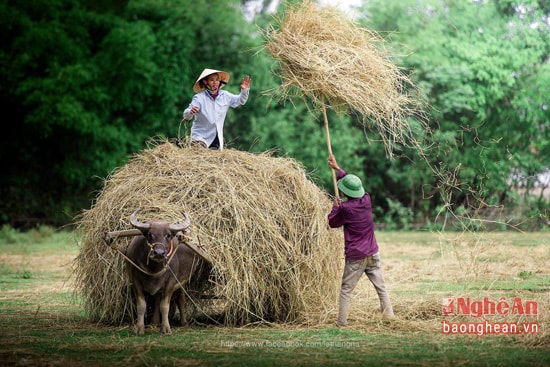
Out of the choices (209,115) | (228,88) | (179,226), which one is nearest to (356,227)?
(179,226)

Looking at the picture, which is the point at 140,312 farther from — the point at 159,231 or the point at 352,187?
the point at 352,187

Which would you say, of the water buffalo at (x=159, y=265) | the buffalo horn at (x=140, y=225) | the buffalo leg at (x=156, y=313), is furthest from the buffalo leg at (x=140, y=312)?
the buffalo horn at (x=140, y=225)

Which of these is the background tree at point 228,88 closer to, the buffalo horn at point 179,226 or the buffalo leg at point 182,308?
the buffalo leg at point 182,308

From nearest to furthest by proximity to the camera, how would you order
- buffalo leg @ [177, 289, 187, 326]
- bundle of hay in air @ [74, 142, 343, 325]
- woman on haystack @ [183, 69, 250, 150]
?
bundle of hay in air @ [74, 142, 343, 325]
buffalo leg @ [177, 289, 187, 326]
woman on haystack @ [183, 69, 250, 150]

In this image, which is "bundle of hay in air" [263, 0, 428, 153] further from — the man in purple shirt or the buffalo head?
the buffalo head

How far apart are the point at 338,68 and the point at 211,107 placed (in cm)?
185

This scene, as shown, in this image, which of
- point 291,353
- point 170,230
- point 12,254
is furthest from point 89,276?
point 12,254

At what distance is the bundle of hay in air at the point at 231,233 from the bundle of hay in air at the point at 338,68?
3.76 ft

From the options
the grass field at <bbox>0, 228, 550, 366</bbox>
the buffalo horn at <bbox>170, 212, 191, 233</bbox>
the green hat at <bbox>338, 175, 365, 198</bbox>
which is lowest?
the grass field at <bbox>0, 228, 550, 366</bbox>

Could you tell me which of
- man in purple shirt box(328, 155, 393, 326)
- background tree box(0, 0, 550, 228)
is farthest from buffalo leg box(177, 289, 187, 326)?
background tree box(0, 0, 550, 228)

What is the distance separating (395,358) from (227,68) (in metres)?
20.8

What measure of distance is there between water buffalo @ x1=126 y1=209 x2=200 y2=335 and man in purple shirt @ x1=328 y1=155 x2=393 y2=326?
5.66 feet

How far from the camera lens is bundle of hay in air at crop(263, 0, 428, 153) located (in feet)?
34.0

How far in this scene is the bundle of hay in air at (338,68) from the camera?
10.4m
